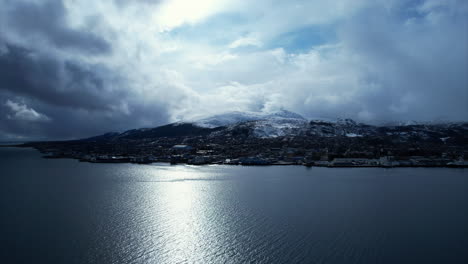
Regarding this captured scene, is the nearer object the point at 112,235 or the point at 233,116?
the point at 112,235

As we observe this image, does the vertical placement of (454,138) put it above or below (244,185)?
above

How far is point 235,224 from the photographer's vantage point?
18641 mm

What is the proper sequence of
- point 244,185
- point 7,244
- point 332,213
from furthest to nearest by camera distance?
point 244,185, point 332,213, point 7,244

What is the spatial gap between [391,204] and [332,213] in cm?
642

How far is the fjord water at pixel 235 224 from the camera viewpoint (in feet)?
45.7

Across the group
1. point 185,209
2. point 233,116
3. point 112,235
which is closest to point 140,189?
point 185,209

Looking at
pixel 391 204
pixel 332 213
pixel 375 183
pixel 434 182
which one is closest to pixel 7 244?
pixel 332 213

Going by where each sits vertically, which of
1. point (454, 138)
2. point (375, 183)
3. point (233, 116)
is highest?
point (233, 116)

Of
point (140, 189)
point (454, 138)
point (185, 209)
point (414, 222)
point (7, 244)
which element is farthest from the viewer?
point (454, 138)

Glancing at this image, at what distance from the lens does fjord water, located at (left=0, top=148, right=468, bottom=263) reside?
13930 millimetres

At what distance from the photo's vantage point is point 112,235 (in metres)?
16.6

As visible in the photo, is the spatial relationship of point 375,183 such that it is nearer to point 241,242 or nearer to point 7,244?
point 241,242

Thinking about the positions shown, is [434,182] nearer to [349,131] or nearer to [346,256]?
[346,256]

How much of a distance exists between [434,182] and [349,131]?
9161 centimetres
